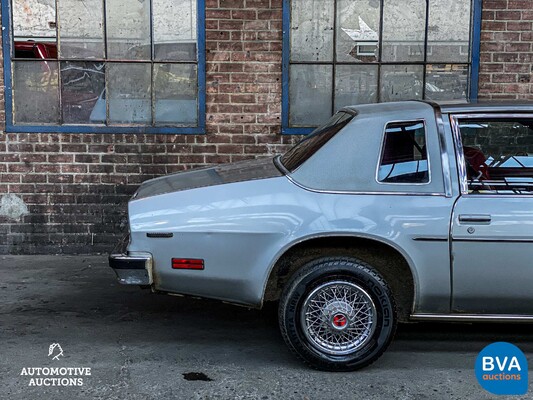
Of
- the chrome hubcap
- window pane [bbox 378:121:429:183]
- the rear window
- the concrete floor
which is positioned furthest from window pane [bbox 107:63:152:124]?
the chrome hubcap

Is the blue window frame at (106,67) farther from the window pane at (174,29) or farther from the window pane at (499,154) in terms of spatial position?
the window pane at (499,154)

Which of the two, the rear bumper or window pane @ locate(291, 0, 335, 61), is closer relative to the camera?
the rear bumper

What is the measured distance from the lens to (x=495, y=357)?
4.73 m

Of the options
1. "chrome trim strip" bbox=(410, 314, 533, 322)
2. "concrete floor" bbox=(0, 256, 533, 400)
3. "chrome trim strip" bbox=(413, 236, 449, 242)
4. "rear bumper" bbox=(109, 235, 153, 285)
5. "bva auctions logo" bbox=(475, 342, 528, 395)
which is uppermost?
"chrome trim strip" bbox=(413, 236, 449, 242)

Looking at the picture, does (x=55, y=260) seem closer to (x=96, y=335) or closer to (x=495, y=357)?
(x=96, y=335)

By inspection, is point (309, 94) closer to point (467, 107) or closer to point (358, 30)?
point (358, 30)

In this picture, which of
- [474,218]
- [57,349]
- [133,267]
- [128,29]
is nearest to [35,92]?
[128,29]

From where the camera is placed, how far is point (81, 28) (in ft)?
24.6

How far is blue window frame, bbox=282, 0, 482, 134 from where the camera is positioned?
7527 mm

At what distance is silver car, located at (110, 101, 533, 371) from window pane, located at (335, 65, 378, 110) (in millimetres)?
3081

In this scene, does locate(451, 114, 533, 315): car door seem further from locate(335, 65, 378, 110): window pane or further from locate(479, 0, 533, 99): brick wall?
locate(479, 0, 533, 99): brick wall

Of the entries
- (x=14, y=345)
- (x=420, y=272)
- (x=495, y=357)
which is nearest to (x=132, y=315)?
(x=14, y=345)

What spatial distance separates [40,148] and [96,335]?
3153 millimetres

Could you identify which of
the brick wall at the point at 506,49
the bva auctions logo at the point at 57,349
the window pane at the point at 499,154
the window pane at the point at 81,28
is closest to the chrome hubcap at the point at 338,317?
the window pane at the point at 499,154
